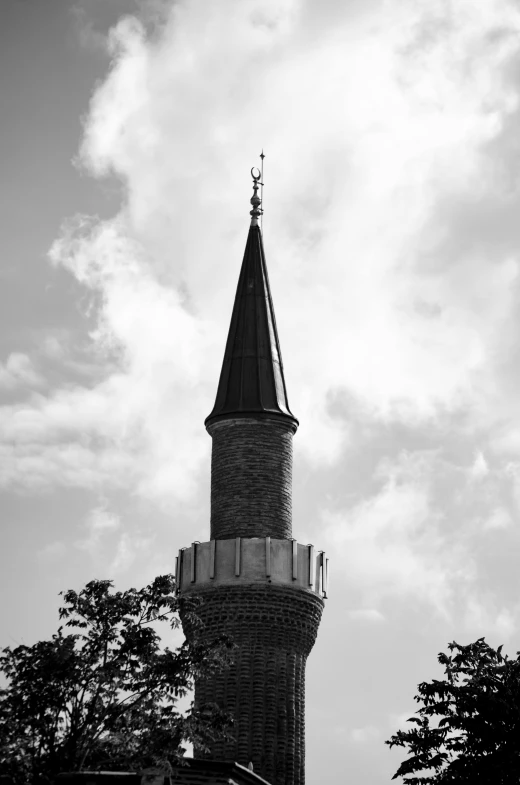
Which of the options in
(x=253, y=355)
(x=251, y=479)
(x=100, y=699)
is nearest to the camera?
(x=100, y=699)

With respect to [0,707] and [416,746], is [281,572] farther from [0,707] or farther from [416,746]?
[0,707]

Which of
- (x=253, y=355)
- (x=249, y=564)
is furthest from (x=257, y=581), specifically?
(x=253, y=355)

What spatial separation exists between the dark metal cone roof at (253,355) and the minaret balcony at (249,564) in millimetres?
3759

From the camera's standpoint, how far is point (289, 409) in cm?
3806

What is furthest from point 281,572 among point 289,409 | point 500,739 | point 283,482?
point 500,739

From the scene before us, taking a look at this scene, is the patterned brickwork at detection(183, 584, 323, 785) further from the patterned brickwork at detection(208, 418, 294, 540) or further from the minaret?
the patterned brickwork at detection(208, 418, 294, 540)

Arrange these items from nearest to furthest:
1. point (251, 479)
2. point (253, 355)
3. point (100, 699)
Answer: point (100, 699), point (251, 479), point (253, 355)

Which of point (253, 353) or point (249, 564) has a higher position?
point (253, 353)

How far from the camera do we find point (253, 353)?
38.9 m

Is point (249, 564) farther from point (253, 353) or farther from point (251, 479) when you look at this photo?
point (253, 353)

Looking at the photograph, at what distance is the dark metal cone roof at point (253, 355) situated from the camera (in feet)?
123

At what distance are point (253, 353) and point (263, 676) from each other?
9.39 meters

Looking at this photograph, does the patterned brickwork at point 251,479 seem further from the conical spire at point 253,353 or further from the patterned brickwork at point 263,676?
the patterned brickwork at point 263,676

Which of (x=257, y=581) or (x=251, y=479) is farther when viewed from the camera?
(x=251, y=479)
